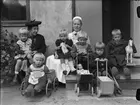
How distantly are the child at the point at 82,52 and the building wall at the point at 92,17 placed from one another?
53.1 inches

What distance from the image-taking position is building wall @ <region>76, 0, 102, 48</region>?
6977 millimetres

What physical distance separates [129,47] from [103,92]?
62.8 inches

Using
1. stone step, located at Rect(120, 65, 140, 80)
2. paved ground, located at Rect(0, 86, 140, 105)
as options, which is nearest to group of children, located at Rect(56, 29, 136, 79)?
stone step, located at Rect(120, 65, 140, 80)

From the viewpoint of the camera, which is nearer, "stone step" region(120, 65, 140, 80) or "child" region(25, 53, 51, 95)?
"child" region(25, 53, 51, 95)

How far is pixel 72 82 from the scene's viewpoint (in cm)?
547

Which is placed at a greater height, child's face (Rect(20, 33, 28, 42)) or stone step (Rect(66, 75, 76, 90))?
child's face (Rect(20, 33, 28, 42))

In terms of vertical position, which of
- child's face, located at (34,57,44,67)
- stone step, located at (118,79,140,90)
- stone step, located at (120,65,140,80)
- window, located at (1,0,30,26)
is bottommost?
stone step, located at (118,79,140,90)

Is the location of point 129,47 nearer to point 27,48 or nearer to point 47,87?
point 47,87

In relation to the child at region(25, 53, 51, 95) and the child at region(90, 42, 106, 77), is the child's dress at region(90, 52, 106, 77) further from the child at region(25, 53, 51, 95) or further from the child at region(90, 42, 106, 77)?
the child at region(25, 53, 51, 95)

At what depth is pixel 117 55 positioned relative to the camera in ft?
Result: 19.1

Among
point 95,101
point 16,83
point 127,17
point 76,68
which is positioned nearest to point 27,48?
point 16,83

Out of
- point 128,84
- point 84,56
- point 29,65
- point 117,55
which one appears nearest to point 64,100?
point 84,56

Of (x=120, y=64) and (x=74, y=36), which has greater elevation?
(x=74, y=36)

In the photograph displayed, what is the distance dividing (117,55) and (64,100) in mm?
1954
